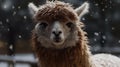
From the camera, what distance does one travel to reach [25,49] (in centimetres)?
1295

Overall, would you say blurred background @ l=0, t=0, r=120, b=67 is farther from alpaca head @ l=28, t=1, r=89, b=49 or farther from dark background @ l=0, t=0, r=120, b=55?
alpaca head @ l=28, t=1, r=89, b=49

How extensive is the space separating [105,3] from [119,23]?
62 cm

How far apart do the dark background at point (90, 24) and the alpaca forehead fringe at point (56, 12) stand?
6.25 metres

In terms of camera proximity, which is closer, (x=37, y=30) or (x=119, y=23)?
(x=37, y=30)

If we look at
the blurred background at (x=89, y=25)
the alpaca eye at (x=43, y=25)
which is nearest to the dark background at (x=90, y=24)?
the blurred background at (x=89, y=25)

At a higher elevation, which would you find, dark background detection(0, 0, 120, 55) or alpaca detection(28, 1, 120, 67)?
dark background detection(0, 0, 120, 55)

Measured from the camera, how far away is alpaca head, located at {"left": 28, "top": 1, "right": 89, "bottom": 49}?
510 cm

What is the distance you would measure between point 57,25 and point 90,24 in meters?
6.67

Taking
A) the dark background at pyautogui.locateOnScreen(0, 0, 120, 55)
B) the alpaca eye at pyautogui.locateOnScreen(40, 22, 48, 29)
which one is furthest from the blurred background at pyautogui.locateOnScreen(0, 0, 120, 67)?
the alpaca eye at pyautogui.locateOnScreen(40, 22, 48, 29)

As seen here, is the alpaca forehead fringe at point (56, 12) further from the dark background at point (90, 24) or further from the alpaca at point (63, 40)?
the dark background at point (90, 24)

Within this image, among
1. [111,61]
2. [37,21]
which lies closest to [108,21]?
[111,61]

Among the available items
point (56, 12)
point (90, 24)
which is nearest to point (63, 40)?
point (56, 12)

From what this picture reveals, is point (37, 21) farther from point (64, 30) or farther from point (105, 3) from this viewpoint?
point (105, 3)

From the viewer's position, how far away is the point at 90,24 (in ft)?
38.3
